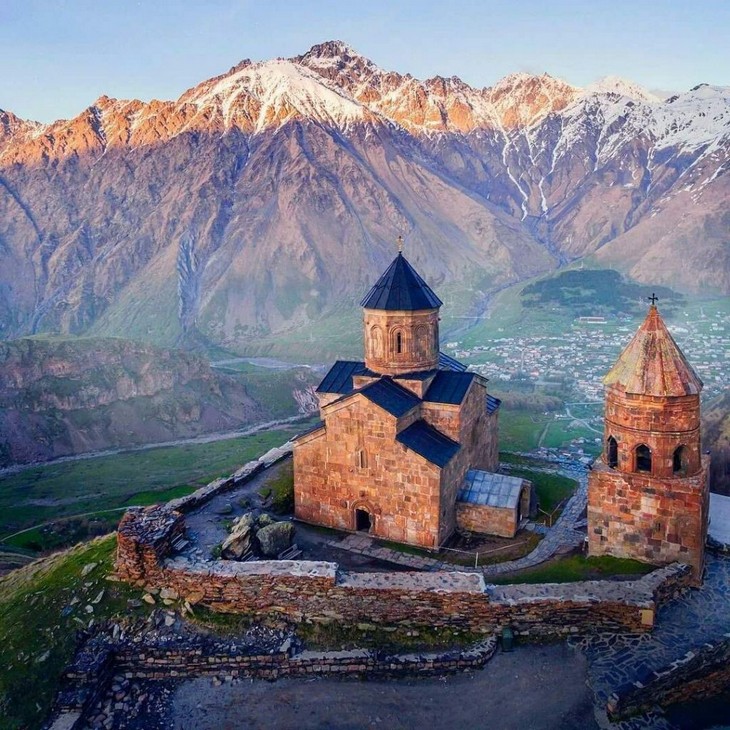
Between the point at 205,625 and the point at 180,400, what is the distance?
47315 millimetres

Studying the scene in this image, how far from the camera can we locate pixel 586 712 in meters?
12.4

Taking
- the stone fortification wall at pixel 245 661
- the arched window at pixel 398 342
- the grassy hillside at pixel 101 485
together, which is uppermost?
the arched window at pixel 398 342

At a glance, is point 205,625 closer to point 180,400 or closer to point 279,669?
point 279,669

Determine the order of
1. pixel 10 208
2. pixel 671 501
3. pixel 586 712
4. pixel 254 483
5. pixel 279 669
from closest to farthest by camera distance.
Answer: pixel 586 712 → pixel 279 669 → pixel 671 501 → pixel 254 483 → pixel 10 208

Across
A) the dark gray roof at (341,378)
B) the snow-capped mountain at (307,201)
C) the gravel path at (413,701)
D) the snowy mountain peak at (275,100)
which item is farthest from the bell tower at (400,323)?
the snowy mountain peak at (275,100)

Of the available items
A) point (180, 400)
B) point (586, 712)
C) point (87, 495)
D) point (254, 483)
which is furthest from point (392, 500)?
point (180, 400)

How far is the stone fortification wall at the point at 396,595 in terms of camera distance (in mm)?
14258

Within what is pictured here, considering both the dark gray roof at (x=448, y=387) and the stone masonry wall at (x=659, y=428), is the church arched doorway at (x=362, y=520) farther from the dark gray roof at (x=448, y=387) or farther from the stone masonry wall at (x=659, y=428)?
the stone masonry wall at (x=659, y=428)

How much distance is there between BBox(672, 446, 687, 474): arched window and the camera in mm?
15922

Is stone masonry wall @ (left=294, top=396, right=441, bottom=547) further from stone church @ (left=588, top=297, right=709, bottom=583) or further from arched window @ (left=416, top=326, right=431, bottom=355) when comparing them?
stone church @ (left=588, top=297, right=709, bottom=583)

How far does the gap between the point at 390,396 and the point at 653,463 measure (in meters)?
7.27

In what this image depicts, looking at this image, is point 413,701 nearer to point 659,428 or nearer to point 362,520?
point 362,520

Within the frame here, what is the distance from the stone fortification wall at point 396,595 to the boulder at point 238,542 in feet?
2.54

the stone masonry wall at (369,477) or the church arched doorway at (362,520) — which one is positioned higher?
the stone masonry wall at (369,477)
